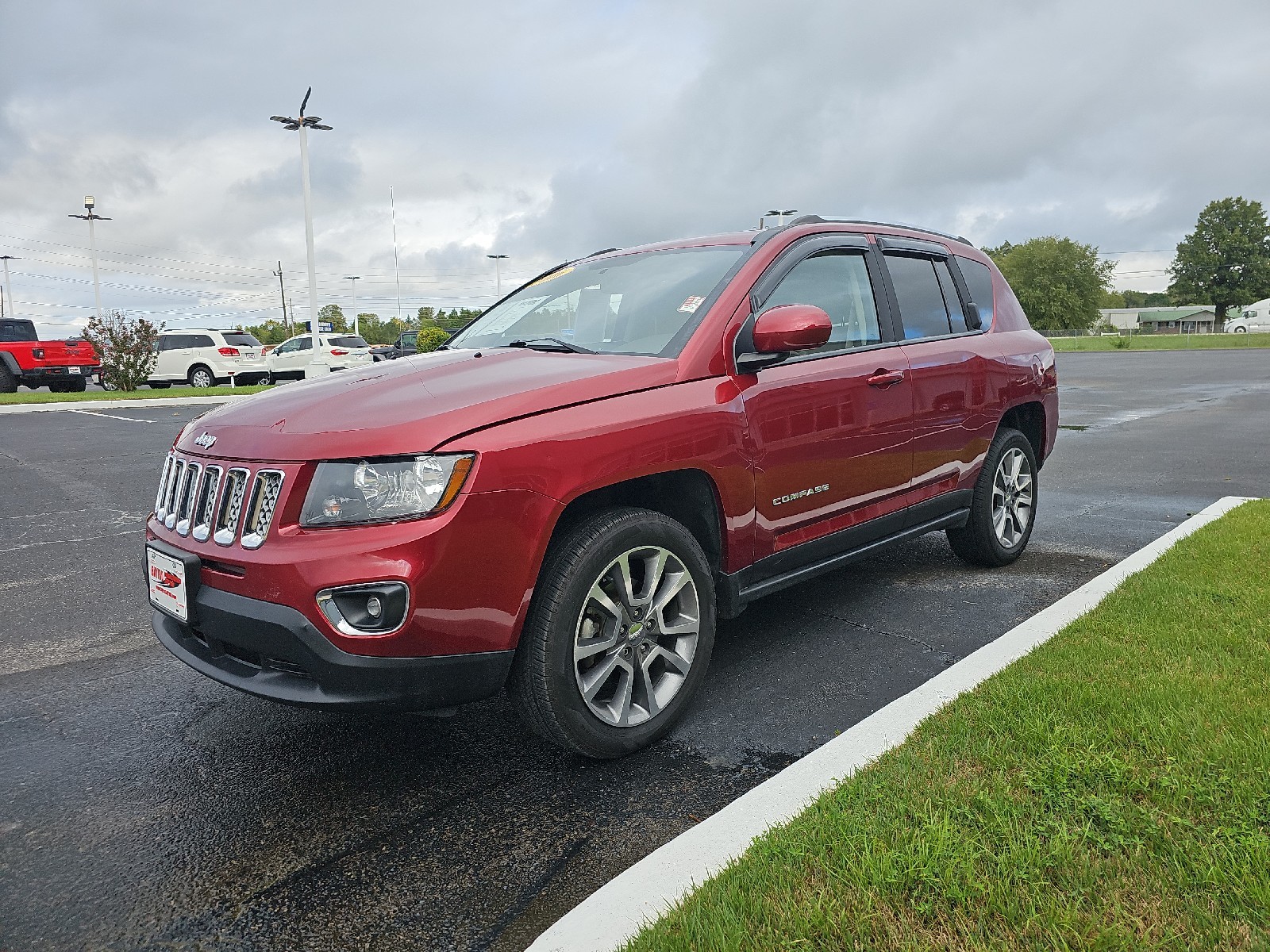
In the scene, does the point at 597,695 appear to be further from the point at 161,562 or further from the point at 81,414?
the point at 81,414

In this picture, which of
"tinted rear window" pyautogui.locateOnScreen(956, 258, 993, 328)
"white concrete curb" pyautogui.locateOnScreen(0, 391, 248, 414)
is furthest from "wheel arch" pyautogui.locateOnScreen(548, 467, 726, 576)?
"white concrete curb" pyautogui.locateOnScreen(0, 391, 248, 414)

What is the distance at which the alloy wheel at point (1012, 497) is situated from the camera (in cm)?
520

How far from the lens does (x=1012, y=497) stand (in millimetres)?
5344

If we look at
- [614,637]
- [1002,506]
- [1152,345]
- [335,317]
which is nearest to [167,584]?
[614,637]

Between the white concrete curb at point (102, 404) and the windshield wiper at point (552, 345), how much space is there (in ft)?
51.0

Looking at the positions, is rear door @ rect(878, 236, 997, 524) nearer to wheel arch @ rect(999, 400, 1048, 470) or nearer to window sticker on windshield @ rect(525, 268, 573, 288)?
wheel arch @ rect(999, 400, 1048, 470)

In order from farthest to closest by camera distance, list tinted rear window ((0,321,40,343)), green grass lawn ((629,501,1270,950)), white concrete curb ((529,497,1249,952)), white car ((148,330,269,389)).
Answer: white car ((148,330,269,389)), tinted rear window ((0,321,40,343)), white concrete curb ((529,497,1249,952)), green grass lawn ((629,501,1270,950))

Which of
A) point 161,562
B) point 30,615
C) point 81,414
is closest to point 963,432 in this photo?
point 161,562

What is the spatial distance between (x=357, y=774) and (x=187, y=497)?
3.57 ft

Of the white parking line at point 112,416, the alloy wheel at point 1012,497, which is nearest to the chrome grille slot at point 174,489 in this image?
Result: the alloy wheel at point 1012,497

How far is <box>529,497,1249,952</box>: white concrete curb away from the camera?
6.88ft

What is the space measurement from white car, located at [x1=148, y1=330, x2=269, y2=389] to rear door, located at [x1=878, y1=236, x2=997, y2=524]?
24651 millimetres

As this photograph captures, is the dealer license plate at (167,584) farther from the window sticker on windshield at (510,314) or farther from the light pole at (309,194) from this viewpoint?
the light pole at (309,194)

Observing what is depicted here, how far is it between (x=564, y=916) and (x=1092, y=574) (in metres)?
4.08
